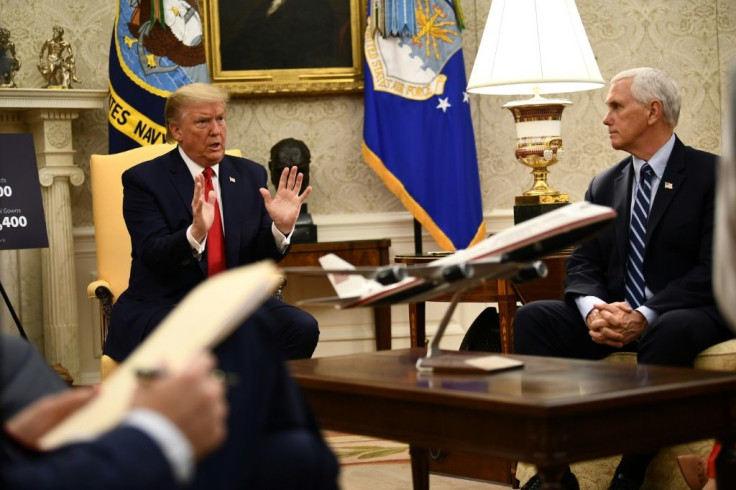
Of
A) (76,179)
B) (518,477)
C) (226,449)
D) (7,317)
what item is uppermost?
(76,179)

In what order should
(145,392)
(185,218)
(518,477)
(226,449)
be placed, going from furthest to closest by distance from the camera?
(185,218) → (518,477) → (226,449) → (145,392)

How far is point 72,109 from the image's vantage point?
5641 mm

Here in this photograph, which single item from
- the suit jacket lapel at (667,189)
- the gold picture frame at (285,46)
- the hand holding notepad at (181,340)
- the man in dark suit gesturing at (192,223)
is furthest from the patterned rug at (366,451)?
the hand holding notepad at (181,340)

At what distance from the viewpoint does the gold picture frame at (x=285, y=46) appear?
5.90m

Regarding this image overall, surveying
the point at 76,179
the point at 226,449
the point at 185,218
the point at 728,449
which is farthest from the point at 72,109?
the point at 226,449

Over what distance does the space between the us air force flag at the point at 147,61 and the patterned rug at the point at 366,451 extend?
182 centimetres

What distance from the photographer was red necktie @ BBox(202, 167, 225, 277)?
13.3 feet

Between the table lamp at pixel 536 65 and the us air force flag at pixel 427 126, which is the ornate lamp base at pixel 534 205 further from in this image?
the us air force flag at pixel 427 126

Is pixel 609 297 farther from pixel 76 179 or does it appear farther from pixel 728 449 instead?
pixel 76 179

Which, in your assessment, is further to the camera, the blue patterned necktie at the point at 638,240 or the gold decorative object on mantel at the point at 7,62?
the gold decorative object on mantel at the point at 7,62

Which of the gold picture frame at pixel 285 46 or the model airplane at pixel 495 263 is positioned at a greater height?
the gold picture frame at pixel 285 46

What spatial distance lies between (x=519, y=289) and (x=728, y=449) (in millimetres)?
1842

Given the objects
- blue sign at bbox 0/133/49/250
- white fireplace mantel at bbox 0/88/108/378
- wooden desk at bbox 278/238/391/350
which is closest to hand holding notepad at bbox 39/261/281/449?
blue sign at bbox 0/133/49/250

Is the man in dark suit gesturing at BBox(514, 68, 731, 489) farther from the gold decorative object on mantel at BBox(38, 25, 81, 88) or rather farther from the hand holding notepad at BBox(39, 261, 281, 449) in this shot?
the gold decorative object on mantel at BBox(38, 25, 81, 88)
